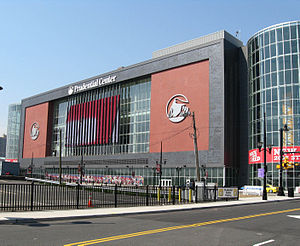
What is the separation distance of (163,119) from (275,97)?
837 inches

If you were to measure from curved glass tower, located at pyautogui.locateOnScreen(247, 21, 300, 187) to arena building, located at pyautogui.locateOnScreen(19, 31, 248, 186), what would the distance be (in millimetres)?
3646

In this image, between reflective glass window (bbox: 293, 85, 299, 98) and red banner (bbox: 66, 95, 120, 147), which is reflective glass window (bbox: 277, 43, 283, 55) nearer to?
reflective glass window (bbox: 293, 85, 299, 98)

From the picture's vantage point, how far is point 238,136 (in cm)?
6188

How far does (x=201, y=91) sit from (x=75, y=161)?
42.2 m

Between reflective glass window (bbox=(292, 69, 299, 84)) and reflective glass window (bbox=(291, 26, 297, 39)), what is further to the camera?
reflective glass window (bbox=(291, 26, 297, 39))

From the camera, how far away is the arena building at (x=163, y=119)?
5853cm

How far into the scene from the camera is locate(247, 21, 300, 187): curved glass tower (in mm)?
52812

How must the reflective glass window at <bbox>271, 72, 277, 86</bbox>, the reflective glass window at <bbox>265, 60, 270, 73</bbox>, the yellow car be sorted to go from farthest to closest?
the reflective glass window at <bbox>265, 60, 270, 73</bbox>, the reflective glass window at <bbox>271, 72, 277, 86</bbox>, the yellow car

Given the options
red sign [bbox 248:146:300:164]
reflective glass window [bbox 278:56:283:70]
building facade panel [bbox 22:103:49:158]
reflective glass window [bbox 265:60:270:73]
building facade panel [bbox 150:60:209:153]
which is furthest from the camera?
building facade panel [bbox 22:103:49:158]

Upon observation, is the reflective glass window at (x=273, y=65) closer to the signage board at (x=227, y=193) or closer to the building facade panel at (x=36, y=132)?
the signage board at (x=227, y=193)

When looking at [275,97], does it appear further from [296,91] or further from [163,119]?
[163,119]

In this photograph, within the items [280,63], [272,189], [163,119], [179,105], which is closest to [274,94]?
[280,63]

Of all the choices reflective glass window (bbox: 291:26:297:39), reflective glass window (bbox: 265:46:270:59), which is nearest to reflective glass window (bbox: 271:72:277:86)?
reflective glass window (bbox: 265:46:270:59)

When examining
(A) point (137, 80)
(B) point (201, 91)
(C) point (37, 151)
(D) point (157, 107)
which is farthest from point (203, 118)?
(C) point (37, 151)
